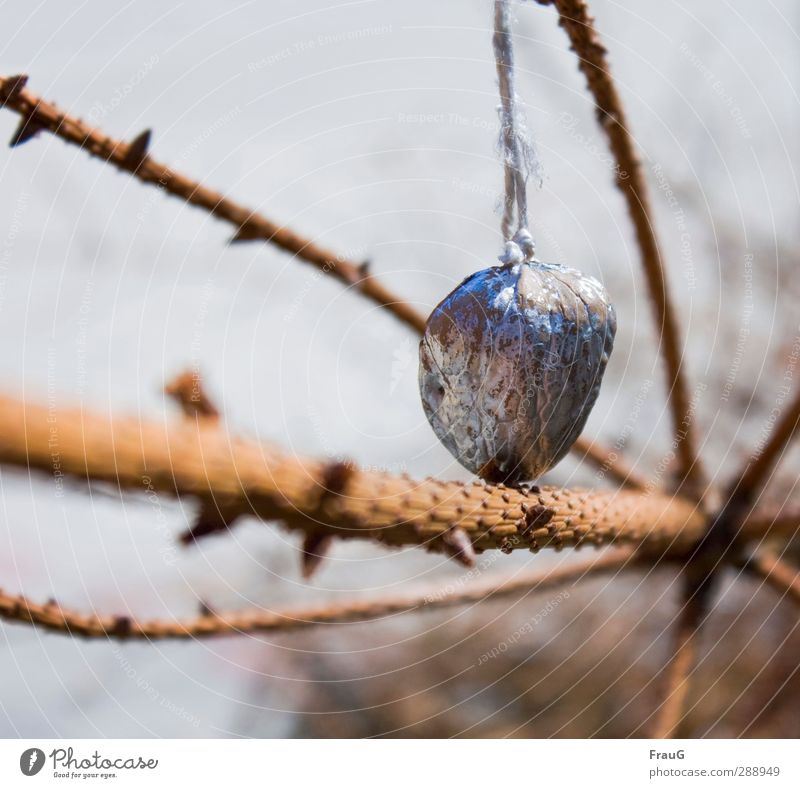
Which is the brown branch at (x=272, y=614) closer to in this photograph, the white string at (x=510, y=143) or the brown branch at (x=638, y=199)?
the brown branch at (x=638, y=199)

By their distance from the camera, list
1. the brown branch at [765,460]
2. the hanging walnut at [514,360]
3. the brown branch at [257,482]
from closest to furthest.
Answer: the brown branch at [257,482] < the hanging walnut at [514,360] < the brown branch at [765,460]

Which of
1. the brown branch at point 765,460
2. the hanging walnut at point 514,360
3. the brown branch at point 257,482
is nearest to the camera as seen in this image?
the brown branch at point 257,482

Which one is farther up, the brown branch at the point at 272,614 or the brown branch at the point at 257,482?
the brown branch at the point at 257,482

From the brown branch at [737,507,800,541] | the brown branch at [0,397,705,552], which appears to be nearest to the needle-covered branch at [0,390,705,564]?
the brown branch at [0,397,705,552]

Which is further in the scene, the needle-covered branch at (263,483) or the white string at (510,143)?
the white string at (510,143)

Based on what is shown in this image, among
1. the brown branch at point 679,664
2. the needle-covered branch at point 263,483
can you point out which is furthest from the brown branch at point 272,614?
the needle-covered branch at point 263,483

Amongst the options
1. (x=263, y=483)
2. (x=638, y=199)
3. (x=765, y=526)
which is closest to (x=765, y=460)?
(x=765, y=526)

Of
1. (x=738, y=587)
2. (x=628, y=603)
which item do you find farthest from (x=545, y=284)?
(x=628, y=603)
